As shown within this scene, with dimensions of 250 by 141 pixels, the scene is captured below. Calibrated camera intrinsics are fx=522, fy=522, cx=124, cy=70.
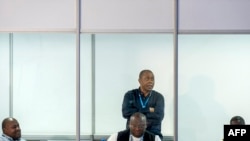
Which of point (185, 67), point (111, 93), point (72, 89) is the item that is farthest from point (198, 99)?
point (72, 89)

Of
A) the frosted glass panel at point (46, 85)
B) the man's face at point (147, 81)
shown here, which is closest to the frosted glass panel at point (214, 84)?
the man's face at point (147, 81)

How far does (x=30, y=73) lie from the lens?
22.9 ft

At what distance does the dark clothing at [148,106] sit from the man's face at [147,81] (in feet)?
0.22

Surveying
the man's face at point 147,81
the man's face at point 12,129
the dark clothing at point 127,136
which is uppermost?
the man's face at point 147,81

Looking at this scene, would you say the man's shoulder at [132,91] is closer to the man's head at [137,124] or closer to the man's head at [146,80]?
the man's head at [146,80]

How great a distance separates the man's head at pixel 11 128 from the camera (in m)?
6.86

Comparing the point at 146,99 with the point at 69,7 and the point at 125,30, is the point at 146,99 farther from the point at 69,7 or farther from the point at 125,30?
the point at 69,7

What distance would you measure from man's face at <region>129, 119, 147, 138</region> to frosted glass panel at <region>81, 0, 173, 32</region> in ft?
4.03

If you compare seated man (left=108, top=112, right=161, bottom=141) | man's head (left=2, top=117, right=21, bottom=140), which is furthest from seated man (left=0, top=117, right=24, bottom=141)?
seated man (left=108, top=112, right=161, bottom=141)

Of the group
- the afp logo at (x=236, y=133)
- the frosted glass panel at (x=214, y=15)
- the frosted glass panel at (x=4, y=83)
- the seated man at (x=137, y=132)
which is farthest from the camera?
the frosted glass panel at (x=4, y=83)

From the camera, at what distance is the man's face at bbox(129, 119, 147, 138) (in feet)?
22.2

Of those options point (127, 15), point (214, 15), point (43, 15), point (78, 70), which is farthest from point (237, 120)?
point (43, 15)

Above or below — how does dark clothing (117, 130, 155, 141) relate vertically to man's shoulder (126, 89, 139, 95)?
below

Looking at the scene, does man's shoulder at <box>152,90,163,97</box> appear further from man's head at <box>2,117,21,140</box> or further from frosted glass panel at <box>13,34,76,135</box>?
man's head at <box>2,117,21,140</box>
